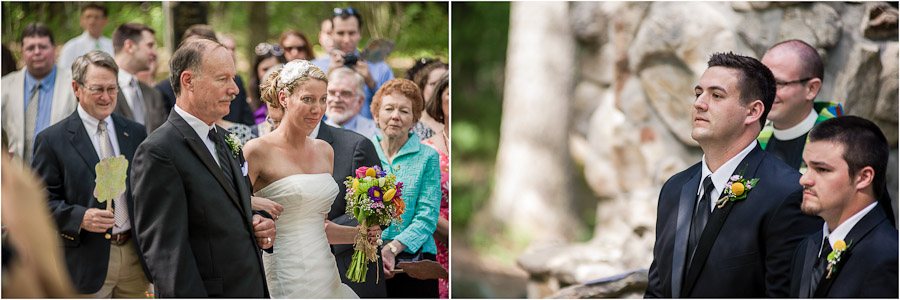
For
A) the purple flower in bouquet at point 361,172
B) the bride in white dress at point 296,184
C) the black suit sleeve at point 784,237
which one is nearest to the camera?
the black suit sleeve at point 784,237

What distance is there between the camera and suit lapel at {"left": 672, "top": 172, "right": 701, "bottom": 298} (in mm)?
3787

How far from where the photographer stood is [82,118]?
4.72 m

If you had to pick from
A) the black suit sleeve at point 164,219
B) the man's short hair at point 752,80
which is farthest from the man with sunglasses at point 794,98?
the black suit sleeve at point 164,219

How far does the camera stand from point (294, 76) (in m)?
4.19

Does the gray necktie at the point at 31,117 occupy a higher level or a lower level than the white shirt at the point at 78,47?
lower

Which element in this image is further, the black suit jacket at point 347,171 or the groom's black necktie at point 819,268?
the black suit jacket at point 347,171

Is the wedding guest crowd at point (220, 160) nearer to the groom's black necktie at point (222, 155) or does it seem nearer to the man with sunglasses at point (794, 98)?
the groom's black necktie at point (222, 155)

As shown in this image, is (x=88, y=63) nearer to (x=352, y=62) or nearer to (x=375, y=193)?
(x=352, y=62)

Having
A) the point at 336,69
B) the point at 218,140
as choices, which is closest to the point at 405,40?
the point at 336,69

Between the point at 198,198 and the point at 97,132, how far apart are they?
1.55 m

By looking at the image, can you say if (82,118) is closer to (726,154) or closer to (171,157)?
(171,157)

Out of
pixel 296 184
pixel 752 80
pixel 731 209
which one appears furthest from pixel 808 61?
pixel 296 184

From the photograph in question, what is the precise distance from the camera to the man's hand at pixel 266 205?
399 centimetres

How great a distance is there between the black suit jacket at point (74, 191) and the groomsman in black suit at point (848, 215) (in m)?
3.57
